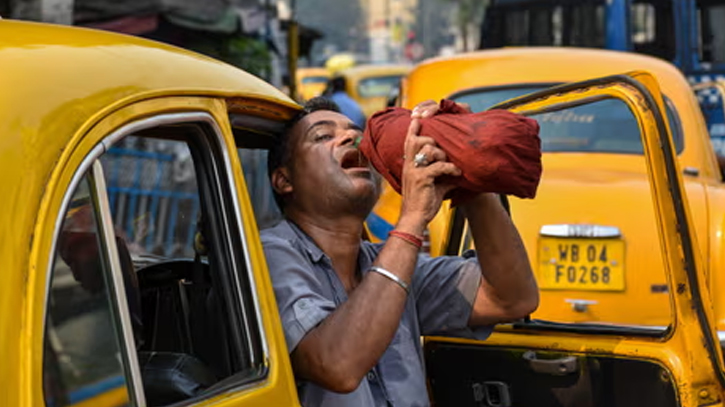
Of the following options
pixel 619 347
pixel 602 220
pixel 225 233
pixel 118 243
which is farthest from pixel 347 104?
pixel 118 243

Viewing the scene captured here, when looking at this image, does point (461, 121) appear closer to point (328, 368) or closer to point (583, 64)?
point (328, 368)

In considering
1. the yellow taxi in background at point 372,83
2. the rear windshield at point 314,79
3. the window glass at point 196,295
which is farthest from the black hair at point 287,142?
the rear windshield at point 314,79

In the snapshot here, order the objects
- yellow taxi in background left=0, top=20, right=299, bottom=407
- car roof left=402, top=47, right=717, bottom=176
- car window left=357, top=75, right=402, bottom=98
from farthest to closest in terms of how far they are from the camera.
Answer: car window left=357, top=75, right=402, bottom=98
car roof left=402, top=47, right=717, bottom=176
yellow taxi in background left=0, top=20, right=299, bottom=407

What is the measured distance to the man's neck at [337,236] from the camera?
295 cm

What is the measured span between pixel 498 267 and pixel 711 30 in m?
12.5

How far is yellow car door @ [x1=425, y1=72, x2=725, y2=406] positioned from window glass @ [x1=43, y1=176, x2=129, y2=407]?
1.62 m

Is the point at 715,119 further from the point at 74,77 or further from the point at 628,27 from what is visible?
the point at 74,77

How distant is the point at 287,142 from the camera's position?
3006 mm

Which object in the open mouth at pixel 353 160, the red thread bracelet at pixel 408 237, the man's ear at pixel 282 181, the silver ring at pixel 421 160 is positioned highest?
the silver ring at pixel 421 160

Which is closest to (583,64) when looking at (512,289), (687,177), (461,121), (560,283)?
(687,177)

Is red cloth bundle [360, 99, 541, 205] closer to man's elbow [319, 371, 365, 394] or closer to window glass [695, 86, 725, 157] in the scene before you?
man's elbow [319, 371, 365, 394]

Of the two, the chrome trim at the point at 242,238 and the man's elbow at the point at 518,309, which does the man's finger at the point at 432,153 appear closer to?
the chrome trim at the point at 242,238

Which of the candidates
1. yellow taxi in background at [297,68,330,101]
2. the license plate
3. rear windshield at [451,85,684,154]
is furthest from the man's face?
yellow taxi in background at [297,68,330,101]

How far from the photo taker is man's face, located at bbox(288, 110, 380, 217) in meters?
2.91
